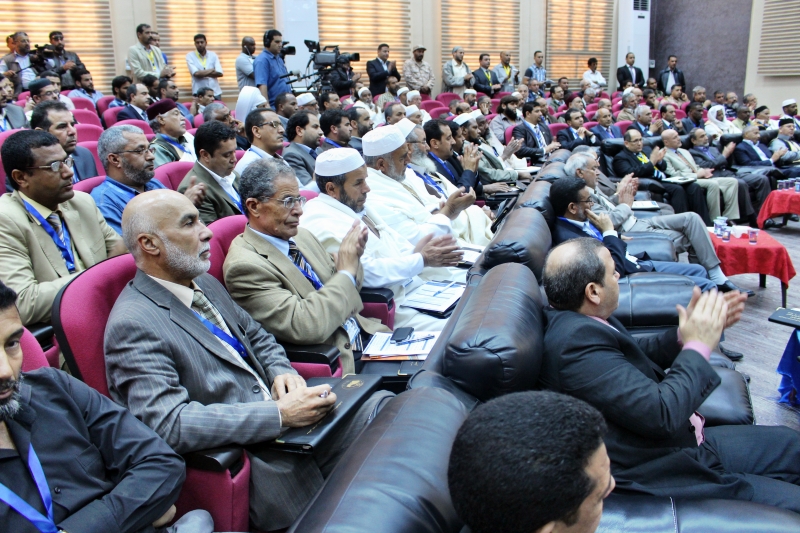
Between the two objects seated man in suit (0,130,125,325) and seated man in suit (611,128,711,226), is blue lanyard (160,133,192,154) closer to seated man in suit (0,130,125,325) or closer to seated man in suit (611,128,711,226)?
seated man in suit (0,130,125,325)

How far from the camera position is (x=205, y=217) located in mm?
3018

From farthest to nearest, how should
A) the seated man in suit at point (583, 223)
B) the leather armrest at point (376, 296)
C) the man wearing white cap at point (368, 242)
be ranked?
1. the seated man in suit at point (583, 223)
2. the man wearing white cap at point (368, 242)
3. the leather armrest at point (376, 296)

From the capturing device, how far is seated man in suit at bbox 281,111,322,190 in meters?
4.14

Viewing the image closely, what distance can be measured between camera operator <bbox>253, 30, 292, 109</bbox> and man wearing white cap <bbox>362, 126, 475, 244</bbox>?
4.21 meters

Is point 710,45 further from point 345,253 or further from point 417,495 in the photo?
point 417,495

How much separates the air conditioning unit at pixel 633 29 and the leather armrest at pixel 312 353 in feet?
45.2

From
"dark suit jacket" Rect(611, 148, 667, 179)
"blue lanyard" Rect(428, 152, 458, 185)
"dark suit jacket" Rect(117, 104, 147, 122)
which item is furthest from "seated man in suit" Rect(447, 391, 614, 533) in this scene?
"dark suit jacket" Rect(117, 104, 147, 122)

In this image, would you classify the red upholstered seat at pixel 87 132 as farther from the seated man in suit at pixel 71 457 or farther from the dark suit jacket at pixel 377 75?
the dark suit jacket at pixel 377 75

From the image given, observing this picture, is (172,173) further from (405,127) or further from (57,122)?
(405,127)

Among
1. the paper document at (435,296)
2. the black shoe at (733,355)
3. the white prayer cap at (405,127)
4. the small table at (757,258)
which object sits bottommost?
the black shoe at (733,355)

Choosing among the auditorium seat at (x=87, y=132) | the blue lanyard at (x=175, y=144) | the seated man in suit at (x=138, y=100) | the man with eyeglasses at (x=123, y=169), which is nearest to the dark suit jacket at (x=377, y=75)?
the seated man in suit at (x=138, y=100)

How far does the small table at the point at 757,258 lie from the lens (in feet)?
13.1

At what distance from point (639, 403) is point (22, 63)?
7610 mm

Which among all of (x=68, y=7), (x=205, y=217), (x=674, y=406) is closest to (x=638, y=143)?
(x=205, y=217)
